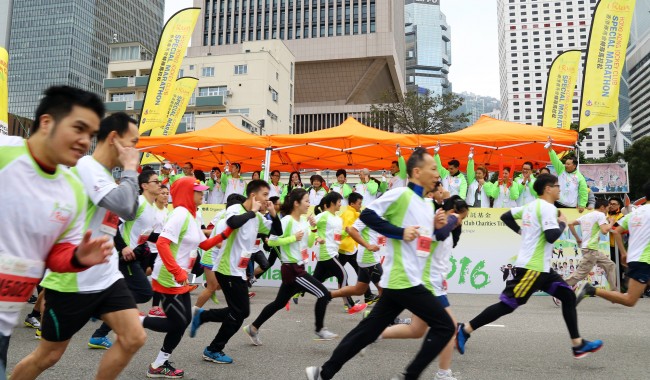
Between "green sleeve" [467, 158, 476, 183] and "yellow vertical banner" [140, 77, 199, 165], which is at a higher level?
"yellow vertical banner" [140, 77, 199, 165]

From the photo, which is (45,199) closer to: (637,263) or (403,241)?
(403,241)

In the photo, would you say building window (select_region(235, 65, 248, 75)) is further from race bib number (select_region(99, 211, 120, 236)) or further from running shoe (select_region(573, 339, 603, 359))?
race bib number (select_region(99, 211, 120, 236))

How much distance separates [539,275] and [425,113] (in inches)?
1185

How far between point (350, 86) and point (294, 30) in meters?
14.3

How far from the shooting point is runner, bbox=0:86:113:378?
7.25 ft

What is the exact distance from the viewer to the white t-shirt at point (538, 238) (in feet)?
17.5

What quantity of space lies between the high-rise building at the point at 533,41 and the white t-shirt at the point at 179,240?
161 meters

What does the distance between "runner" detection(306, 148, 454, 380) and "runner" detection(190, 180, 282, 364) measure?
4.95 feet

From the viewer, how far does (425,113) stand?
34375 mm

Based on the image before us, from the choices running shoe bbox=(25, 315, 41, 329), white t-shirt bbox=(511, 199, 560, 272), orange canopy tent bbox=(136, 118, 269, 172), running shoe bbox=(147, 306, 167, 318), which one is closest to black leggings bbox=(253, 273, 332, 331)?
running shoe bbox=(147, 306, 167, 318)

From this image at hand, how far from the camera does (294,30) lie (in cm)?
8469

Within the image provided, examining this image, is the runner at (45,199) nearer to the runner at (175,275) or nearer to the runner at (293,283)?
the runner at (175,275)

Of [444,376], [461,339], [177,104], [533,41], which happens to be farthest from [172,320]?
[533,41]

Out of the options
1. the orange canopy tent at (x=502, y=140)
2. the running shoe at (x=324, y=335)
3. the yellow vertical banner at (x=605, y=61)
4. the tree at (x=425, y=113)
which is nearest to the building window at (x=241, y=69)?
the tree at (x=425, y=113)
